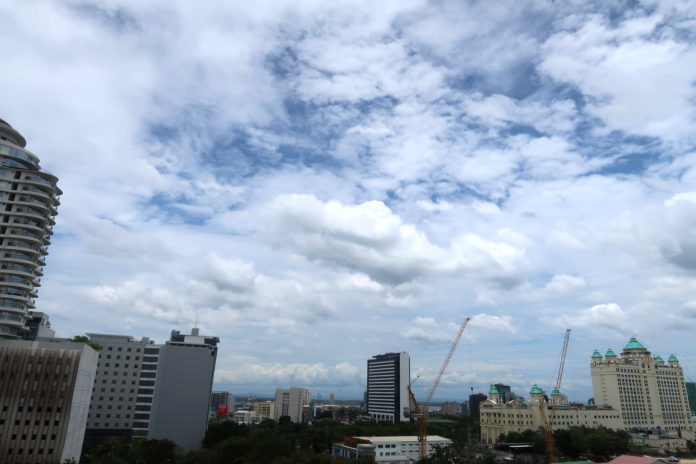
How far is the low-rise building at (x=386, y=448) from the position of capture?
11600 centimetres

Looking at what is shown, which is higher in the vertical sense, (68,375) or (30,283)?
(30,283)

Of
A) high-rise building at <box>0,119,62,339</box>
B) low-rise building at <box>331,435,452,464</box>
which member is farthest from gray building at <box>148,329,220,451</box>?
high-rise building at <box>0,119,62,339</box>

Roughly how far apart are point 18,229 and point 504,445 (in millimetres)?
137347

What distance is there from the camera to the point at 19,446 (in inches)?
2638

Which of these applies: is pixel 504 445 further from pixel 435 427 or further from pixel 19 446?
pixel 19 446

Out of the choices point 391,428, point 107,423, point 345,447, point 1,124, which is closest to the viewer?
point 1,124

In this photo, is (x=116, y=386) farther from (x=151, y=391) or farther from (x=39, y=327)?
→ (x=39, y=327)

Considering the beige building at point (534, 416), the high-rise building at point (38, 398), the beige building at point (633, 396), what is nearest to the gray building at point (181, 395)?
the high-rise building at point (38, 398)

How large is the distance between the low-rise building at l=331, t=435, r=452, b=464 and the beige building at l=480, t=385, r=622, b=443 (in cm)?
5666

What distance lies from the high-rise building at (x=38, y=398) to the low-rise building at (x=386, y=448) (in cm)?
6584

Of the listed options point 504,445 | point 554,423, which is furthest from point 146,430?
point 554,423

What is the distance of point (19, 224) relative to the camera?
8006 centimetres

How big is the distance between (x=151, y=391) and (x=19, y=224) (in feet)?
251

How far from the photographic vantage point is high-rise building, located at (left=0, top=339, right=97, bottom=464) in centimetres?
6731
